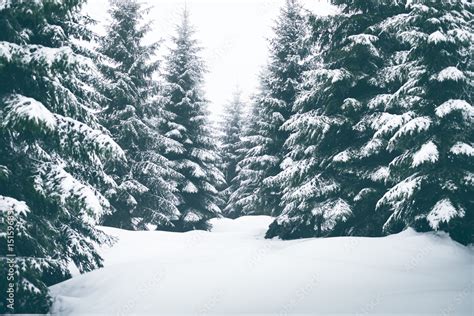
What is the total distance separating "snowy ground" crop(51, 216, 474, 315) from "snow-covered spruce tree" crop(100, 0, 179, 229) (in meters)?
10.3

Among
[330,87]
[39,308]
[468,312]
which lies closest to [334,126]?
[330,87]

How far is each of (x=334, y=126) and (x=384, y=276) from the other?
21.8ft

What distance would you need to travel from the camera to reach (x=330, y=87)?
12305 mm

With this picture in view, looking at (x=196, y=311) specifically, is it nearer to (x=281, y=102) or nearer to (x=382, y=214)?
(x=382, y=214)

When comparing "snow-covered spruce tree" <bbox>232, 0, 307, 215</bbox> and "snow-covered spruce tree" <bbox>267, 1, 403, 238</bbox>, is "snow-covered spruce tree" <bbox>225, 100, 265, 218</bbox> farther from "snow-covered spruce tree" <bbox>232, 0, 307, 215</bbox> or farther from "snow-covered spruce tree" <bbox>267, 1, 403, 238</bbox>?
"snow-covered spruce tree" <bbox>267, 1, 403, 238</bbox>

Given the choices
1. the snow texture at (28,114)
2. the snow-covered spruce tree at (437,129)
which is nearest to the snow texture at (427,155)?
the snow-covered spruce tree at (437,129)

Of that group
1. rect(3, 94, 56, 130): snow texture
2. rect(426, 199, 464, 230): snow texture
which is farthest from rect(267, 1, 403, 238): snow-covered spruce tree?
rect(3, 94, 56, 130): snow texture

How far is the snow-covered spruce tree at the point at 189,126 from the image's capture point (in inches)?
875

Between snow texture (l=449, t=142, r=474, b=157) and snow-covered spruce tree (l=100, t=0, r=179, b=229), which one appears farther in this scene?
snow-covered spruce tree (l=100, t=0, r=179, b=229)

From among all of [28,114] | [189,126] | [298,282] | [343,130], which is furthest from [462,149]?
[189,126]

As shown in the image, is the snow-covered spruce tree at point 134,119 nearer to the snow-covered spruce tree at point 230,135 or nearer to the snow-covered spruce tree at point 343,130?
the snow-covered spruce tree at point 343,130

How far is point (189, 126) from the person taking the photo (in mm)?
23234

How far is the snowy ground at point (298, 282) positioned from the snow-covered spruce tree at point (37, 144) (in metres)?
1.14

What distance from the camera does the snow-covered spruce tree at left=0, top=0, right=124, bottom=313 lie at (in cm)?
591
